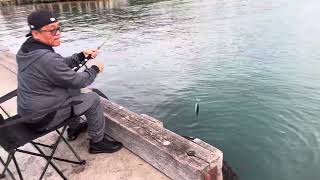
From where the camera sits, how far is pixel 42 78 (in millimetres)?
4660

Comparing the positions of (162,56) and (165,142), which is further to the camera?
(162,56)

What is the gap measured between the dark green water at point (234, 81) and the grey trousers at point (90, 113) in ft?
11.1

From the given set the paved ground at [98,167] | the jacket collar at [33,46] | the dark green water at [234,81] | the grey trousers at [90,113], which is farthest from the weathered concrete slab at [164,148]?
the dark green water at [234,81]

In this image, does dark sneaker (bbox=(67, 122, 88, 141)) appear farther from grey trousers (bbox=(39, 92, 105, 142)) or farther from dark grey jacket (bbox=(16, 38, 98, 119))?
→ dark grey jacket (bbox=(16, 38, 98, 119))

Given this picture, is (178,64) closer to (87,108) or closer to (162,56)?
(162,56)

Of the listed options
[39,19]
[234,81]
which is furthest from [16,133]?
[234,81]

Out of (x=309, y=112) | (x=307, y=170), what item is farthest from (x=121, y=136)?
(x=309, y=112)

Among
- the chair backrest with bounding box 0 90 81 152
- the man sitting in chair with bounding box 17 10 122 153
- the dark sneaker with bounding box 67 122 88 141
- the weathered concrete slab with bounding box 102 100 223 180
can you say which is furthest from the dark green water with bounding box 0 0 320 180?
the chair backrest with bounding box 0 90 81 152

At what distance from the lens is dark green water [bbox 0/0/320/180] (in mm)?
8383

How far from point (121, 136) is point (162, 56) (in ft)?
A: 38.1

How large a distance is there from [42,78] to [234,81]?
9.12 metres

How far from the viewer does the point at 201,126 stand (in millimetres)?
9617

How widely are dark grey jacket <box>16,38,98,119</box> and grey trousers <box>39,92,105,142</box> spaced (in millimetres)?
153

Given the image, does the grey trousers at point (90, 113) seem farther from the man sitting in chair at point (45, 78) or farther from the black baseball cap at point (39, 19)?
the black baseball cap at point (39, 19)
